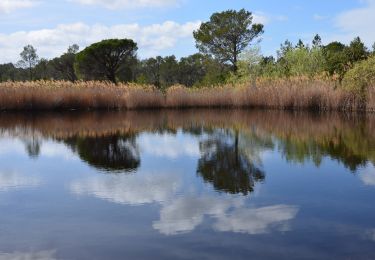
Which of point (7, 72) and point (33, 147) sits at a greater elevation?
point (7, 72)

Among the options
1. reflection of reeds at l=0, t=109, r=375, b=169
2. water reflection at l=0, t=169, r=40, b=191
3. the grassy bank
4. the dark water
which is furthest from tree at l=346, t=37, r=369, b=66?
water reflection at l=0, t=169, r=40, b=191

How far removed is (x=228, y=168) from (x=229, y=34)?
1136 inches

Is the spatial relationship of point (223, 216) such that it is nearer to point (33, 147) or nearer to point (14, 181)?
point (14, 181)

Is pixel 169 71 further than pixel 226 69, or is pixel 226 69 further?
pixel 169 71

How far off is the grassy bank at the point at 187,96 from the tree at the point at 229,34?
51.5ft

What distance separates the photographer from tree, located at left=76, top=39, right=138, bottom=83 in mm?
33031

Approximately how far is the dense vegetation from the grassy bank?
35 millimetres

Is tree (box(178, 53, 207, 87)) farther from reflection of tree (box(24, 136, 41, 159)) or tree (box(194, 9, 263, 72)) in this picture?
reflection of tree (box(24, 136, 41, 159))

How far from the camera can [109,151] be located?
22.9ft


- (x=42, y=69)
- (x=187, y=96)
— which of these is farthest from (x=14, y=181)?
(x=42, y=69)

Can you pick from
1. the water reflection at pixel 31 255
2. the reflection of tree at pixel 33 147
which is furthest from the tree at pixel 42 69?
the water reflection at pixel 31 255

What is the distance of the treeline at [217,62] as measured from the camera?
69.0 ft

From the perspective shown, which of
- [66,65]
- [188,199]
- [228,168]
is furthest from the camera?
[66,65]

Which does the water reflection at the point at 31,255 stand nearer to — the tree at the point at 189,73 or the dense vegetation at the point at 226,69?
the dense vegetation at the point at 226,69
